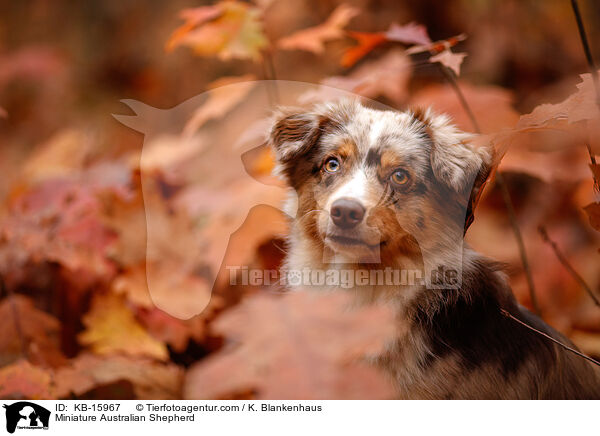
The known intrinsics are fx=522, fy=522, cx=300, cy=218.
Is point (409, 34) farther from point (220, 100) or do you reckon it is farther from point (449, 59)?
point (220, 100)

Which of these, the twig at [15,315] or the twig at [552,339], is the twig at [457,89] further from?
the twig at [15,315]

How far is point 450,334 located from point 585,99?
0.92ft

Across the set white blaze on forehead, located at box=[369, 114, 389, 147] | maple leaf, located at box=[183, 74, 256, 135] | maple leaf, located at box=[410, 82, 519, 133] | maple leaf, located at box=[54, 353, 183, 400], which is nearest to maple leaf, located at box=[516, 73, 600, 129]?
maple leaf, located at box=[410, 82, 519, 133]

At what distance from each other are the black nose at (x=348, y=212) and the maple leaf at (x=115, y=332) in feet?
1.25

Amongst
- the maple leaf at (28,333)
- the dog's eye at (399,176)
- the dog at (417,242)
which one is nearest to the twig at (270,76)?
the dog at (417,242)

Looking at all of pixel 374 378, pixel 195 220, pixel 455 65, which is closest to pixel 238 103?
pixel 195 220

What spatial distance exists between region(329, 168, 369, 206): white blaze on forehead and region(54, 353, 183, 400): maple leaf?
1.12ft

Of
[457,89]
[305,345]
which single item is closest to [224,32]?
[457,89]

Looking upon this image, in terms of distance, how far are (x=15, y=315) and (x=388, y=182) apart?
62 centimetres

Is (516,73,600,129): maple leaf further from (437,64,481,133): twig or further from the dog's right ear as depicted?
the dog's right ear

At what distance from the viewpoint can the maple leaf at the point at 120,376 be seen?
0.66m

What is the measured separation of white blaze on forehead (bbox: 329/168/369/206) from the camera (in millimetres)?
482

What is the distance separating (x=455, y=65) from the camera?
60 cm
